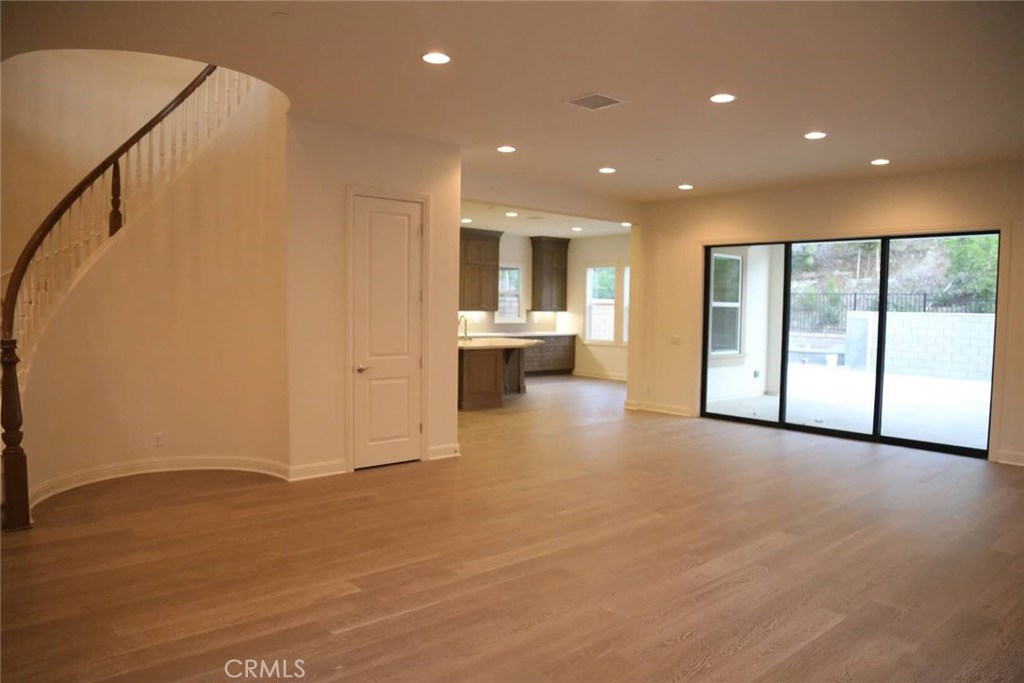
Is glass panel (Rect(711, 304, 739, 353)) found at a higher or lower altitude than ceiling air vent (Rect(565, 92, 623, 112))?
lower

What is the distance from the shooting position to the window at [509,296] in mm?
13320

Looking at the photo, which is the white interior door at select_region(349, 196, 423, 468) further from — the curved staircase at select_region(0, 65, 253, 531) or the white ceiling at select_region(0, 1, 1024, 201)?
the curved staircase at select_region(0, 65, 253, 531)

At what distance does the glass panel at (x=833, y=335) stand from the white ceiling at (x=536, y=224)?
2971 millimetres

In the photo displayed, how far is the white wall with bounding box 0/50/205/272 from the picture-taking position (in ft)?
18.8

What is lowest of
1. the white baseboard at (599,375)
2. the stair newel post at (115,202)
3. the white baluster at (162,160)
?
the white baseboard at (599,375)

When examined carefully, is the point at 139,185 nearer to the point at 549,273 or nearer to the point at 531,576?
the point at 531,576

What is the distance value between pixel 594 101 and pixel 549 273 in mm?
8952

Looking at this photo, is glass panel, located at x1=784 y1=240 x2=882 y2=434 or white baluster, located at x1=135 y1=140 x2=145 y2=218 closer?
white baluster, located at x1=135 y1=140 x2=145 y2=218

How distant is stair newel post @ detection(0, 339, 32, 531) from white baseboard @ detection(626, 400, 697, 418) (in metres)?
6.84

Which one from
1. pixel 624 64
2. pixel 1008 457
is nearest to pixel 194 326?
pixel 624 64

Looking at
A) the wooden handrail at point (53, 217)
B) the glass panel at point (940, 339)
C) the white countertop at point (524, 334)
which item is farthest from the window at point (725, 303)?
the wooden handrail at point (53, 217)

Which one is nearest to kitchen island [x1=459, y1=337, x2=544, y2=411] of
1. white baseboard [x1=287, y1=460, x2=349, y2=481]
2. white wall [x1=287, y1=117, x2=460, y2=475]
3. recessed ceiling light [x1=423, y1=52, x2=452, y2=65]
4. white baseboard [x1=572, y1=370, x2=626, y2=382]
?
white wall [x1=287, y1=117, x2=460, y2=475]

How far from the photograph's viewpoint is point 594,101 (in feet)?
15.3

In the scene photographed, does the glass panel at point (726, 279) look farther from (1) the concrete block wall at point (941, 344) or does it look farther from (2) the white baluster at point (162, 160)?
(2) the white baluster at point (162, 160)
